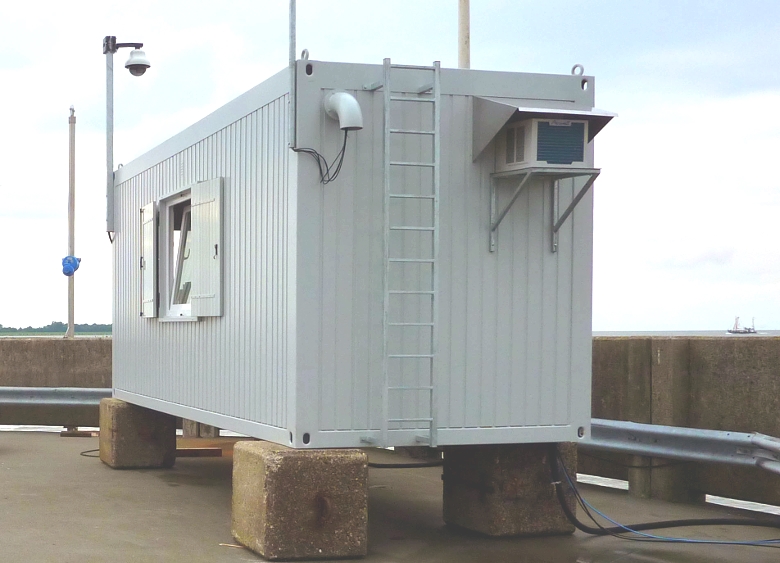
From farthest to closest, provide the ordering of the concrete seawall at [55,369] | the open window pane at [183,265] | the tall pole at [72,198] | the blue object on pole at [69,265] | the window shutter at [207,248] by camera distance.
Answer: the tall pole at [72,198] < the blue object on pole at [69,265] < the concrete seawall at [55,369] < the open window pane at [183,265] < the window shutter at [207,248]

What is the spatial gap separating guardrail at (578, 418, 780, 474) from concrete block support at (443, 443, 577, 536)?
410 millimetres

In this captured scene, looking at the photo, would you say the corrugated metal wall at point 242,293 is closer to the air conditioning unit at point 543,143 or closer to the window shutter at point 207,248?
the window shutter at point 207,248

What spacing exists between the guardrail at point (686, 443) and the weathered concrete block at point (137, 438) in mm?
4681

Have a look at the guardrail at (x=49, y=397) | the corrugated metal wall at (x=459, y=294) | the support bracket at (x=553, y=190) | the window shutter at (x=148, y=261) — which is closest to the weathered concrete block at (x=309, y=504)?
the corrugated metal wall at (x=459, y=294)

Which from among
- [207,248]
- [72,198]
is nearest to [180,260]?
[207,248]

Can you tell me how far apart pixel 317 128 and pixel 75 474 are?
5.80 metres

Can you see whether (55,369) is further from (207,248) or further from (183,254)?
(207,248)

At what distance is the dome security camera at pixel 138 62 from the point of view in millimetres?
14648

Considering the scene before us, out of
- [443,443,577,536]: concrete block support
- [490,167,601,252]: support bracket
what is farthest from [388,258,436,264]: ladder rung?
[443,443,577,536]: concrete block support

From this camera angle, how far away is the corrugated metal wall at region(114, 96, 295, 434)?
7.79m

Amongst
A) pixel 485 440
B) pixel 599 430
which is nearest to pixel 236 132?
pixel 485 440

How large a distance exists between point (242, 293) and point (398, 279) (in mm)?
1572

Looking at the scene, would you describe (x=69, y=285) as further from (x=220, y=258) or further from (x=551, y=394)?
(x=551, y=394)

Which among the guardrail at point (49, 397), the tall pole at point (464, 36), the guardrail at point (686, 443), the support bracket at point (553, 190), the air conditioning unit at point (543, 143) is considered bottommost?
the guardrail at point (49, 397)
